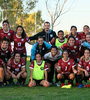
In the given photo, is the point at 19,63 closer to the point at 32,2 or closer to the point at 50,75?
the point at 50,75

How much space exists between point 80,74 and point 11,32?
213 centimetres

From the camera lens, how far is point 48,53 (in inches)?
254

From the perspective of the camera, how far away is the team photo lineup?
6094mm

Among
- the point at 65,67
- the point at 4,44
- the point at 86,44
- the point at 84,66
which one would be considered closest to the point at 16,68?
the point at 4,44

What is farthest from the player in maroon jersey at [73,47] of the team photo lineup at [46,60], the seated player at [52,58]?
the seated player at [52,58]

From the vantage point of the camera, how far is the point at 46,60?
661 cm

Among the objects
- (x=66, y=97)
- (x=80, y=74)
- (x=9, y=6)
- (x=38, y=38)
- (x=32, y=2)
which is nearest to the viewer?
(x=66, y=97)

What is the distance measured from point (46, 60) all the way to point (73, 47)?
2.60 feet

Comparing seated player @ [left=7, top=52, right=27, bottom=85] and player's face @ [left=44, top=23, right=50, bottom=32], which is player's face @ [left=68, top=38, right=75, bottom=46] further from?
seated player @ [left=7, top=52, right=27, bottom=85]

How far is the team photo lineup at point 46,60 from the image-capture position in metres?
6.09

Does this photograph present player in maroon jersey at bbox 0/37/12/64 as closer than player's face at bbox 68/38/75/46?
Yes

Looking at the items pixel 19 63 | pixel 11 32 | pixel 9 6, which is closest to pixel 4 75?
pixel 19 63

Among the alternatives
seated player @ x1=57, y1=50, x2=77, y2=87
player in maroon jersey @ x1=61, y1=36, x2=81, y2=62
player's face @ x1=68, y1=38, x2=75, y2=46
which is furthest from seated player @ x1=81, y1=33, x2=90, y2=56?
seated player @ x1=57, y1=50, x2=77, y2=87

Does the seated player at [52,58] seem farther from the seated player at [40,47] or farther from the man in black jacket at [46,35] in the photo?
the man in black jacket at [46,35]
